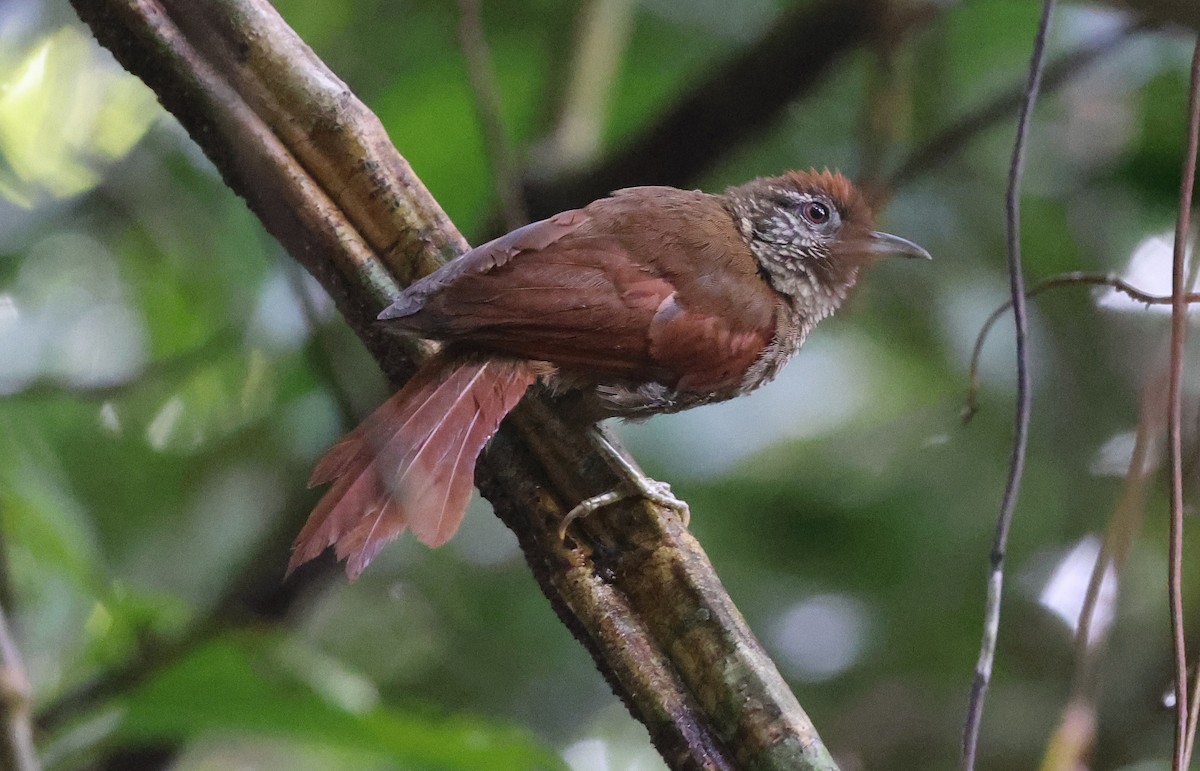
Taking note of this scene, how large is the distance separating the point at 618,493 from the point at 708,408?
47.0 inches

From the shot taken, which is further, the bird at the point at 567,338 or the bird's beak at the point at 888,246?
the bird's beak at the point at 888,246

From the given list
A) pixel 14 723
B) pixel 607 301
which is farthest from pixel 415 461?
pixel 14 723

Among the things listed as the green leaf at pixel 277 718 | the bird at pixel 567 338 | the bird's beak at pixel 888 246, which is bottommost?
the green leaf at pixel 277 718

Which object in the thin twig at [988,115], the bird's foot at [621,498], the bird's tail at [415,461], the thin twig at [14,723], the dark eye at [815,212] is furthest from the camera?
the thin twig at [988,115]

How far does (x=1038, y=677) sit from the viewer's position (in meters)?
3.35

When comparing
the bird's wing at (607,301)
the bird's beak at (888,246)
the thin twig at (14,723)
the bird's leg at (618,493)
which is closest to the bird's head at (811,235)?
the bird's beak at (888,246)

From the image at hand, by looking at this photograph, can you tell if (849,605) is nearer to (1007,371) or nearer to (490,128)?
(1007,371)

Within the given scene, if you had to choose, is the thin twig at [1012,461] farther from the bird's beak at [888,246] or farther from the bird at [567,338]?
the bird's beak at [888,246]

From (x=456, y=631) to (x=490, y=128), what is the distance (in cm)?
147

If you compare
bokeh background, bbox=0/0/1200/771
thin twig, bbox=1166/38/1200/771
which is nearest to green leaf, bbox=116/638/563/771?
bokeh background, bbox=0/0/1200/771

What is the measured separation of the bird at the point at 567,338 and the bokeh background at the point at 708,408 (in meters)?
0.77

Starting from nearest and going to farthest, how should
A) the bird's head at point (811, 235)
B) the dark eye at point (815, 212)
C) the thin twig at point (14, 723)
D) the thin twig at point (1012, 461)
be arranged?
the thin twig at point (14, 723) < the thin twig at point (1012, 461) < the bird's head at point (811, 235) < the dark eye at point (815, 212)

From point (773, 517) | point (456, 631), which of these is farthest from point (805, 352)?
point (456, 631)

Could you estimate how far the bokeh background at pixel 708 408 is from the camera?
3.07 metres
